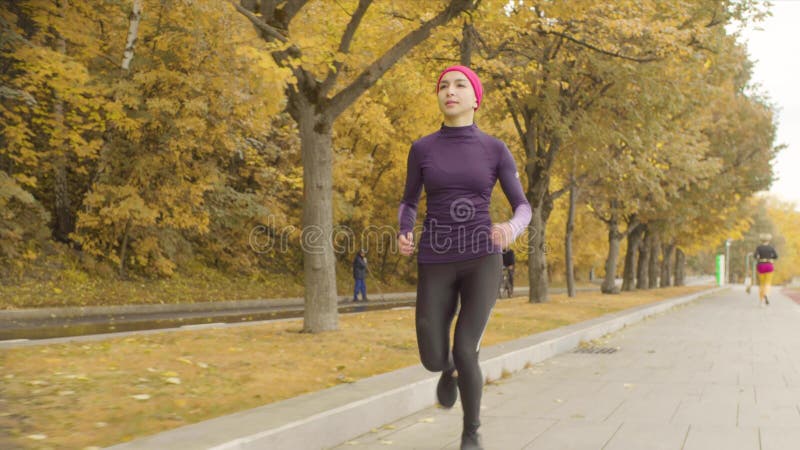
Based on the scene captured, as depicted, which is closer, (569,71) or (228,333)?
(228,333)

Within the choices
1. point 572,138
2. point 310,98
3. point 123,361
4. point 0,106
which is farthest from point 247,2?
point 572,138

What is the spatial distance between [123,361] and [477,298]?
A: 4.35m

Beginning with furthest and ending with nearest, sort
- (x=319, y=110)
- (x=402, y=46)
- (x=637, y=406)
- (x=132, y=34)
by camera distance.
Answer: (x=132, y=34) → (x=319, y=110) → (x=402, y=46) → (x=637, y=406)

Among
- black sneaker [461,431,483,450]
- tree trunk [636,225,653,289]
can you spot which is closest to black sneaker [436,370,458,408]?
black sneaker [461,431,483,450]

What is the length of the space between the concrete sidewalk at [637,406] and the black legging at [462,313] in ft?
2.64

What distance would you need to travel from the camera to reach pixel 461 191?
4957 mm

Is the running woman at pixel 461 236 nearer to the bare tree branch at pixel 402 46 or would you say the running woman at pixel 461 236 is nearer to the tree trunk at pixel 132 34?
the bare tree branch at pixel 402 46

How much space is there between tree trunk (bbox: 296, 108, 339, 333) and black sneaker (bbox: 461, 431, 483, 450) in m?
6.49

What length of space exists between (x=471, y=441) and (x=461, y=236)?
124cm

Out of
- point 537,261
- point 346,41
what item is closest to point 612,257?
point 537,261

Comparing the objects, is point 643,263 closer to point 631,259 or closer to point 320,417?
point 631,259

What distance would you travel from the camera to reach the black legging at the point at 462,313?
4.93 meters

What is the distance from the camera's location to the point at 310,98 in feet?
38.1

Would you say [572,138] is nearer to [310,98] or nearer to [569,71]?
[569,71]
